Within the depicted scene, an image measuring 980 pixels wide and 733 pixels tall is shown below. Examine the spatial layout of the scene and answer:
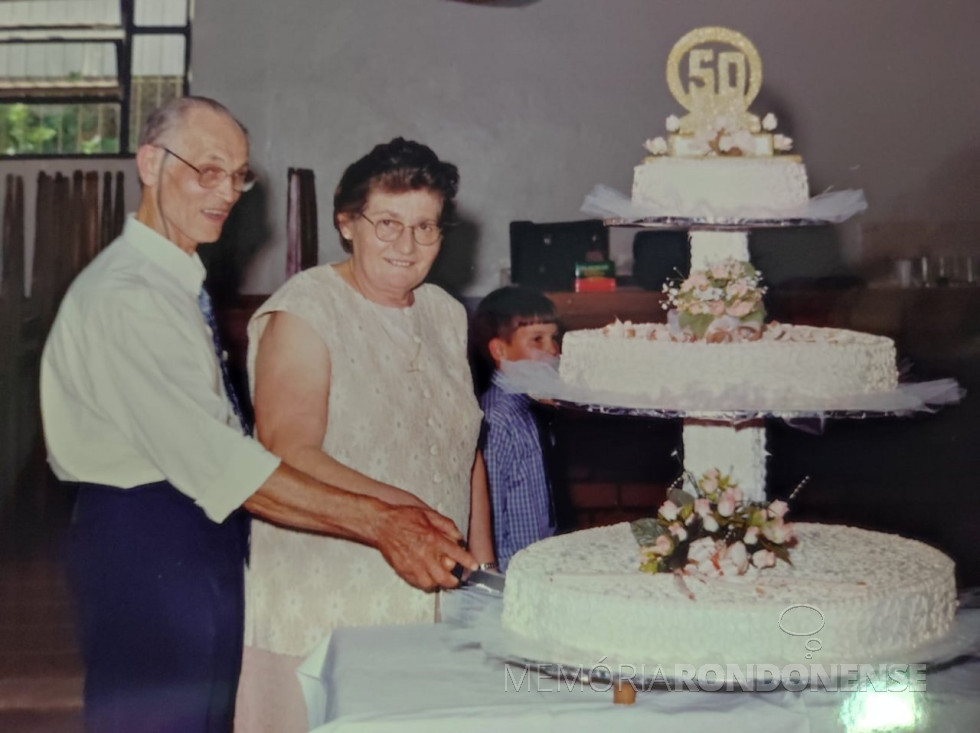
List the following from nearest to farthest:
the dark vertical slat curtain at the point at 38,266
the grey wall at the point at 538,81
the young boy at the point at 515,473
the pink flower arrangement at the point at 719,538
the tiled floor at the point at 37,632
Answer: the pink flower arrangement at the point at 719,538
the young boy at the point at 515,473
the tiled floor at the point at 37,632
the dark vertical slat curtain at the point at 38,266
the grey wall at the point at 538,81

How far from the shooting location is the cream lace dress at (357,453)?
201 cm

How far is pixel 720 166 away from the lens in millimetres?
2006

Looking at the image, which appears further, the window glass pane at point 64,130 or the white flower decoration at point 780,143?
the window glass pane at point 64,130

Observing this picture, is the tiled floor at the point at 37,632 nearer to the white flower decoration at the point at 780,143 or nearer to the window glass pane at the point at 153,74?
the window glass pane at the point at 153,74

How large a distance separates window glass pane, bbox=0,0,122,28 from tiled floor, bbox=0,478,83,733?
8.57 feet

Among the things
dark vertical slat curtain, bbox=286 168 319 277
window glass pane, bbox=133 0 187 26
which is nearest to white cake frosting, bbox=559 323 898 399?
dark vertical slat curtain, bbox=286 168 319 277

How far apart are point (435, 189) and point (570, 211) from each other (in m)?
4.52

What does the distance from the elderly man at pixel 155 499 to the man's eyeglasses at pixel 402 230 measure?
0.35 m

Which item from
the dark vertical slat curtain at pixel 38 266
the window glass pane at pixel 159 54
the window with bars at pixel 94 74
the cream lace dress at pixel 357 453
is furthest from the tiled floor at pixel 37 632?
the window glass pane at pixel 159 54

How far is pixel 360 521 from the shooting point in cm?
182

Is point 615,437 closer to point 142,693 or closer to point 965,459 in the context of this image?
point 965,459

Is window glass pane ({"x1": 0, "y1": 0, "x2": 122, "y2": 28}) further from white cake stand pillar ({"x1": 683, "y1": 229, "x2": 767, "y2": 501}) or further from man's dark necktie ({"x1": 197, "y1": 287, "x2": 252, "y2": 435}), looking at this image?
white cake stand pillar ({"x1": 683, "y1": 229, "x2": 767, "y2": 501})

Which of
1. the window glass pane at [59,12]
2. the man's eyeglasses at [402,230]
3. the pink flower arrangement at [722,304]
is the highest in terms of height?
the window glass pane at [59,12]

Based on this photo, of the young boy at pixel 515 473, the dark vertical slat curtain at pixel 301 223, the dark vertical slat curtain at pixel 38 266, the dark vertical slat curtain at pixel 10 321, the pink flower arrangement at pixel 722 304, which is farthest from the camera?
the dark vertical slat curtain at pixel 38 266
